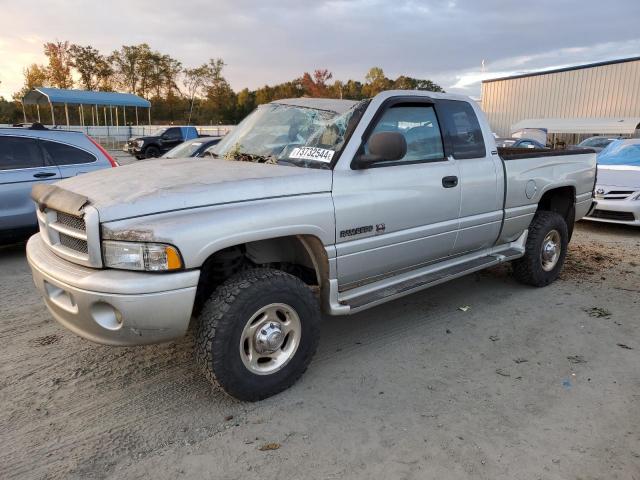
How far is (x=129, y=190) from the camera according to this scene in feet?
9.24

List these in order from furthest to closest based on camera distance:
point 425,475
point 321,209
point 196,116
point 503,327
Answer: point 196,116, point 503,327, point 321,209, point 425,475

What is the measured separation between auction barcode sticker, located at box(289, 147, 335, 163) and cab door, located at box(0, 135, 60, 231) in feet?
14.2

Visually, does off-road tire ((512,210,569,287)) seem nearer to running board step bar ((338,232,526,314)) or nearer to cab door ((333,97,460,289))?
running board step bar ((338,232,526,314))

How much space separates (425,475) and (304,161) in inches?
82.2

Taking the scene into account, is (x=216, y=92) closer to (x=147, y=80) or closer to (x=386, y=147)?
(x=147, y=80)

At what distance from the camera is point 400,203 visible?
3.59m

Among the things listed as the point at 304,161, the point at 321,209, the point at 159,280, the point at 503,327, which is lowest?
the point at 503,327

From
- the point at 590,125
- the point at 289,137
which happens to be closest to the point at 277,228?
the point at 289,137

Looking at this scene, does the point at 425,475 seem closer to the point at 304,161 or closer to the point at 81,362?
the point at 304,161

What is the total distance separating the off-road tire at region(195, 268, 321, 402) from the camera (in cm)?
279

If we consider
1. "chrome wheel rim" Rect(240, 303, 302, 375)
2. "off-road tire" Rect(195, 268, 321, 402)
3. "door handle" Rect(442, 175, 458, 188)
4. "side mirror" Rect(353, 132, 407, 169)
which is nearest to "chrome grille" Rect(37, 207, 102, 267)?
"off-road tire" Rect(195, 268, 321, 402)

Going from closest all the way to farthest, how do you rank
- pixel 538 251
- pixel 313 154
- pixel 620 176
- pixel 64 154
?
pixel 313 154, pixel 538 251, pixel 64 154, pixel 620 176

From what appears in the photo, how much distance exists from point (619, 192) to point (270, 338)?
24.5 ft

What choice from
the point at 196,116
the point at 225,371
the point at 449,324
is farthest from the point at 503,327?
the point at 196,116
